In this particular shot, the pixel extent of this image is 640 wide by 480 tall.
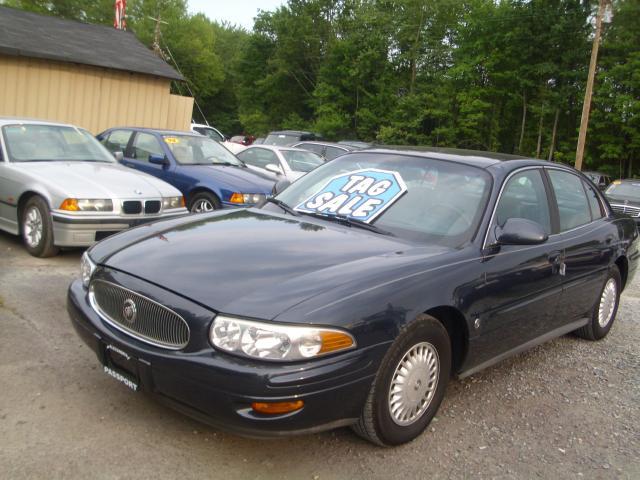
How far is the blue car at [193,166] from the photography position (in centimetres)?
852

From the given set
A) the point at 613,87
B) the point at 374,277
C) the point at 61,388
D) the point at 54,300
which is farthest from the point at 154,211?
the point at 613,87

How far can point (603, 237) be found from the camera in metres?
4.91

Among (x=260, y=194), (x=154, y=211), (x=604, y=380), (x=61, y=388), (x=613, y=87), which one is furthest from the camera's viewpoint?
(x=613, y=87)

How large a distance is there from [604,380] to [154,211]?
4.78 meters

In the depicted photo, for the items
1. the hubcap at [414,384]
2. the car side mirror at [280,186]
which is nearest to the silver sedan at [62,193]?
the car side mirror at [280,186]

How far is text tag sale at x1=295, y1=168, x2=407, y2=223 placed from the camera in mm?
3896

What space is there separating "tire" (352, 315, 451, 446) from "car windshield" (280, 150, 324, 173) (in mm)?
9277

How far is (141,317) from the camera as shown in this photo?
9.52ft

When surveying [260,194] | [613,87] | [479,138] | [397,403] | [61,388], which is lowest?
[61,388]

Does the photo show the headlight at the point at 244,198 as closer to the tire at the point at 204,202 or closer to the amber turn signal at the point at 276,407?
the tire at the point at 204,202

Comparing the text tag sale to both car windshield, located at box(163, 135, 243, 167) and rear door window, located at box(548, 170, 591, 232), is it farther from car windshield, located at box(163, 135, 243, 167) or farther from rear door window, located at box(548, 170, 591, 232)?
car windshield, located at box(163, 135, 243, 167)

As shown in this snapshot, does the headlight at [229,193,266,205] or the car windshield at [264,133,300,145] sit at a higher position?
the car windshield at [264,133,300,145]

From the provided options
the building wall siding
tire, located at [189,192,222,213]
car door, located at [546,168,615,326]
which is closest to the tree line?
the building wall siding

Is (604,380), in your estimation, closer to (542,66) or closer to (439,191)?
(439,191)
